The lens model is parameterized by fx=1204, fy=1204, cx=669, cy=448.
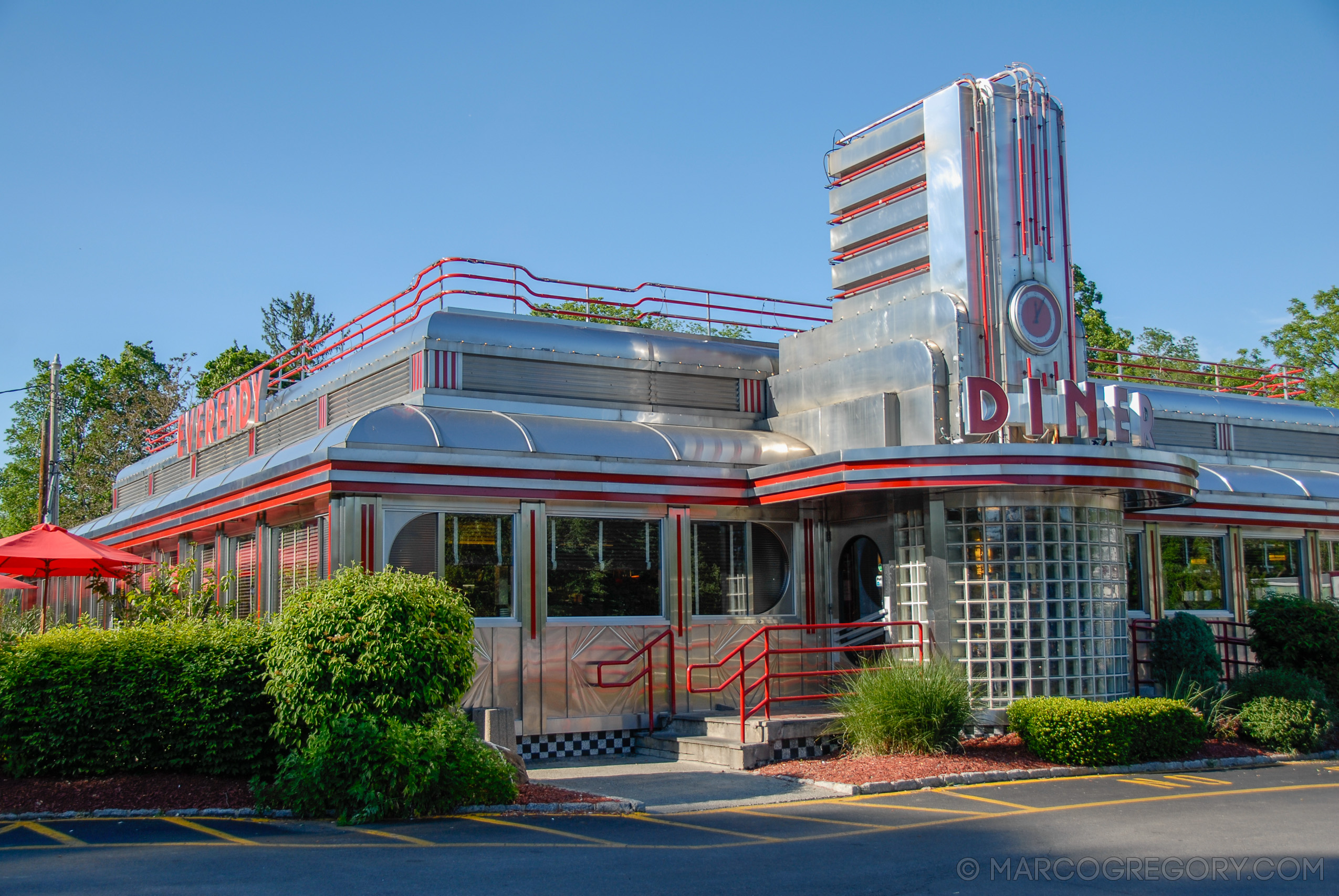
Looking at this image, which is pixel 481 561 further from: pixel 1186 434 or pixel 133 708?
pixel 1186 434

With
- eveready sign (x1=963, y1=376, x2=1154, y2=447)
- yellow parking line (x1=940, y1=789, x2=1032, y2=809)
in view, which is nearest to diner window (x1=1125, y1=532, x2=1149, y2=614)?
eveready sign (x1=963, y1=376, x2=1154, y2=447)

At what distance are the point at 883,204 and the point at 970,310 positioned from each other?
2577 mm

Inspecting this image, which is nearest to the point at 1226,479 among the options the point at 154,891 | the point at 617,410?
the point at 617,410

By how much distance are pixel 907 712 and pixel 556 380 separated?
668 centimetres

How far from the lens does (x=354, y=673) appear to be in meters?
10.6

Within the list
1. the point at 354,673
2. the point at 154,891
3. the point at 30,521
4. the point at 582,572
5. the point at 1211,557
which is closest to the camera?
the point at 154,891

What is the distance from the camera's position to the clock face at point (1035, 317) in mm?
15781

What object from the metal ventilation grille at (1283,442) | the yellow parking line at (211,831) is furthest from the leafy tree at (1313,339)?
the yellow parking line at (211,831)

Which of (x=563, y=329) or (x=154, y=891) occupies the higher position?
(x=563, y=329)

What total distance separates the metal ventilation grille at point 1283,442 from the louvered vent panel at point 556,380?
1245 cm

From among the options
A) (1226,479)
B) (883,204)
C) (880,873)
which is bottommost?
(880,873)

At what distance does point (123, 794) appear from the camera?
1070cm

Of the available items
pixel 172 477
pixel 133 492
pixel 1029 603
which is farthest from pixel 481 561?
pixel 133 492

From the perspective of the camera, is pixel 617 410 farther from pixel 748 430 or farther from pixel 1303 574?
pixel 1303 574
